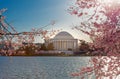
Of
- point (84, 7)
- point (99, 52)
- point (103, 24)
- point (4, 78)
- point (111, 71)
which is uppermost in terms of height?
point (84, 7)

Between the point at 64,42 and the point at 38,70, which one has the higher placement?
the point at 64,42

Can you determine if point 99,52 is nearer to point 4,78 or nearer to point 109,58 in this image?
point 109,58

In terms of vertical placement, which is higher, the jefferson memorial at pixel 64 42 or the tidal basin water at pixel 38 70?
the jefferson memorial at pixel 64 42

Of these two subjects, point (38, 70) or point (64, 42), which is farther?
point (64, 42)

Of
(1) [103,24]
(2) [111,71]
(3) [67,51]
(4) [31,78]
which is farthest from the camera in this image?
(3) [67,51]

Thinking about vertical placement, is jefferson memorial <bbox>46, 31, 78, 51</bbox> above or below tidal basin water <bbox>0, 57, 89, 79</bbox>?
A: above

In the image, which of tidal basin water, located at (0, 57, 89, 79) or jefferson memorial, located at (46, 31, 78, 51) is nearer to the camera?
tidal basin water, located at (0, 57, 89, 79)

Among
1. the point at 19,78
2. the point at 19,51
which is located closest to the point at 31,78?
the point at 19,78

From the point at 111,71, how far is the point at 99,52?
0.78 meters

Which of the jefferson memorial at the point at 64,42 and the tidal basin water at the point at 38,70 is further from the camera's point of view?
the jefferson memorial at the point at 64,42

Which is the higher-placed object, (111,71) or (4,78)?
(111,71)

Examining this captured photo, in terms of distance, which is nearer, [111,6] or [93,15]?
[111,6]

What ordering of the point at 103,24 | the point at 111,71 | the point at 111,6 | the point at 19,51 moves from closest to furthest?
1. the point at 111,6
2. the point at 103,24
3. the point at 111,71
4. the point at 19,51

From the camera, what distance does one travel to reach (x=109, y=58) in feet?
28.9
